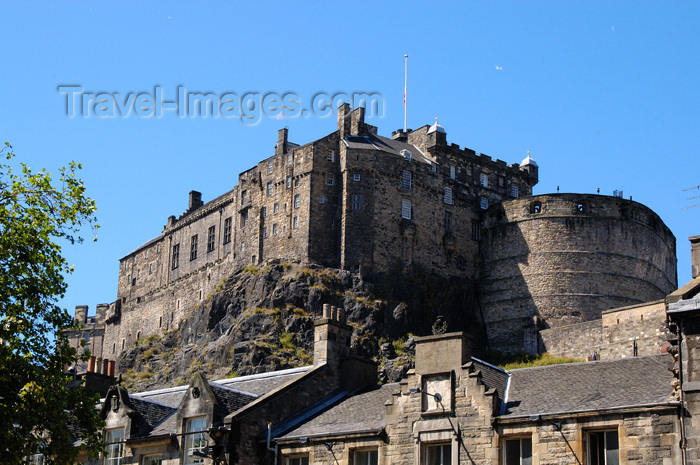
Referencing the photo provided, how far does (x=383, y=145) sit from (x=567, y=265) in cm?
1622

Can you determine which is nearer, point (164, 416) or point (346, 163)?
point (164, 416)

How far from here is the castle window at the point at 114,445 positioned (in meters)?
34.2

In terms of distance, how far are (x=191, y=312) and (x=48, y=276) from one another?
59.7 meters

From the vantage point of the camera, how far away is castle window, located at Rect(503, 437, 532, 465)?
2677cm

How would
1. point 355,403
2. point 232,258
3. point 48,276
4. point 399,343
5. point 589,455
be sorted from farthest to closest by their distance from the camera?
point 232,258, point 399,343, point 355,403, point 48,276, point 589,455

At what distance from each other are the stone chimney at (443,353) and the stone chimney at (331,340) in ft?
19.4

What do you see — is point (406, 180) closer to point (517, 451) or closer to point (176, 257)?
point (176, 257)

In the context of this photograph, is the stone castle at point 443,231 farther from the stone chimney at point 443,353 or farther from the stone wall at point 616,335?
the stone chimney at point 443,353

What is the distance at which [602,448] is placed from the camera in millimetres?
25875

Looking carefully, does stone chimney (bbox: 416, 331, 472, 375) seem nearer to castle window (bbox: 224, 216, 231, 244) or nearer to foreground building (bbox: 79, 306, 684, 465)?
foreground building (bbox: 79, 306, 684, 465)

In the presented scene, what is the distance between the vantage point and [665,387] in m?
26.6

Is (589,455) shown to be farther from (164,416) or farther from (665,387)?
(164,416)

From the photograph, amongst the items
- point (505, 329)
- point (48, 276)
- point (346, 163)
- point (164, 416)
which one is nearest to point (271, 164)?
point (346, 163)

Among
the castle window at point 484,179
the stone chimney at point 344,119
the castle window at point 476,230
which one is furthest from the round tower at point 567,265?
the stone chimney at point 344,119
